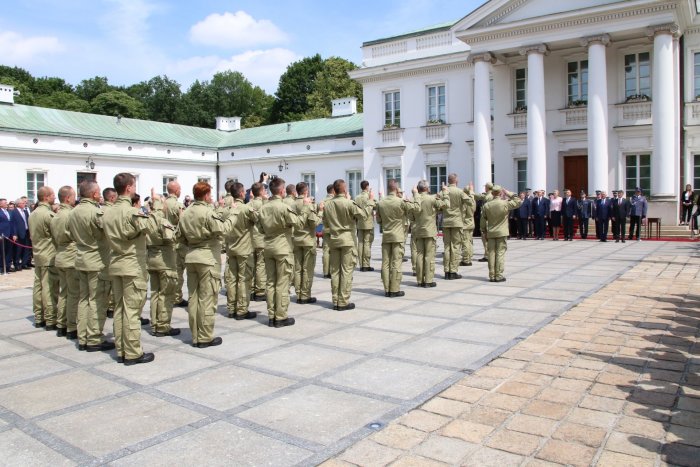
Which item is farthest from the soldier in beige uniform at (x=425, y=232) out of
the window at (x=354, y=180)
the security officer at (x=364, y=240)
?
the window at (x=354, y=180)

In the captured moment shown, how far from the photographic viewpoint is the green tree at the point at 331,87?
56.8 m

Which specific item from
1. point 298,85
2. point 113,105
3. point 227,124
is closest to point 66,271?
point 227,124

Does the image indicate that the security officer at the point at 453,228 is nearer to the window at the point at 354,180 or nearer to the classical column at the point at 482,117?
the classical column at the point at 482,117

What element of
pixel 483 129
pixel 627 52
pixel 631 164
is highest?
pixel 627 52

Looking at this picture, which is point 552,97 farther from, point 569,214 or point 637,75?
point 569,214

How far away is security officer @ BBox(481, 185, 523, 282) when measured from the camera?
1177 cm

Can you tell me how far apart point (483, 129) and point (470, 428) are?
23794 mm

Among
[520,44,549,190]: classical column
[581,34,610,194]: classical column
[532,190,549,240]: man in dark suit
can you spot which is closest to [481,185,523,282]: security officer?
[532,190,549,240]: man in dark suit

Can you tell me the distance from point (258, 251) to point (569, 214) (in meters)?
15.0

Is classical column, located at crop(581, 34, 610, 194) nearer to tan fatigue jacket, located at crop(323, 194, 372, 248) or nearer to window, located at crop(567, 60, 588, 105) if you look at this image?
window, located at crop(567, 60, 588, 105)

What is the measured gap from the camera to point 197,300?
23.3 feet

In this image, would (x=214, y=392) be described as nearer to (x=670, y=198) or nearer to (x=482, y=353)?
(x=482, y=353)

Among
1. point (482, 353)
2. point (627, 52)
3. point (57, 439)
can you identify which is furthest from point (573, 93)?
point (57, 439)

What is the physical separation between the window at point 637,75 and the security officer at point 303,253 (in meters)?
20.2
